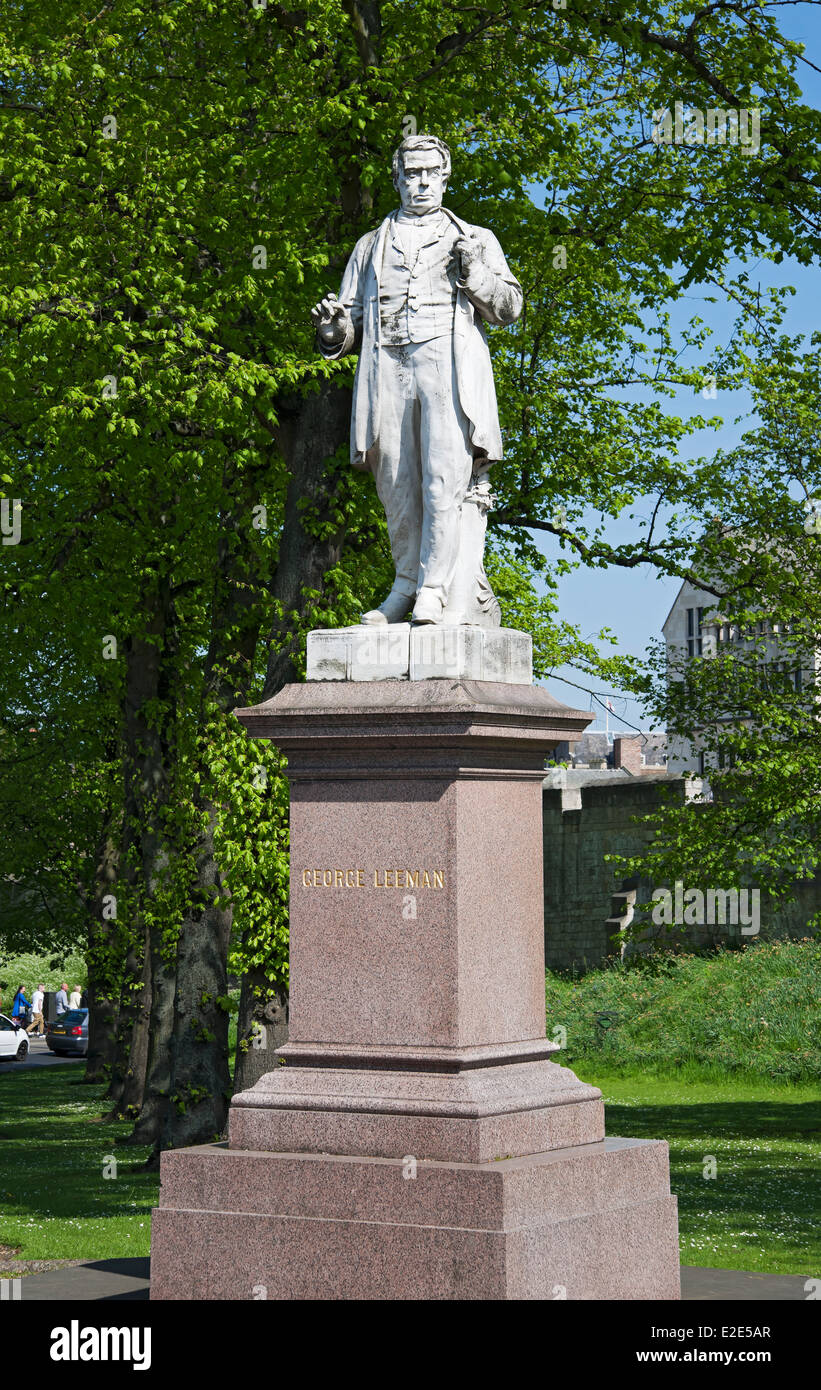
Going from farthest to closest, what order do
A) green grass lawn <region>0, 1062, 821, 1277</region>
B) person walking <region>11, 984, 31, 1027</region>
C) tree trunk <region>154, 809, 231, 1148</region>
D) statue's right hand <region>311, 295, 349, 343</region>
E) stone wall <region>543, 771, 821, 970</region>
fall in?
person walking <region>11, 984, 31, 1027</region>
stone wall <region>543, 771, 821, 970</region>
tree trunk <region>154, 809, 231, 1148</region>
green grass lawn <region>0, 1062, 821, 1277</region>
statue's right hand <region>311, 295, 349, 343</region>

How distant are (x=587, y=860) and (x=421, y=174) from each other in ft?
95.8

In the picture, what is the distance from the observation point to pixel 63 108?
1723 centimetres

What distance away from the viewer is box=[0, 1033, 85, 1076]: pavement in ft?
143

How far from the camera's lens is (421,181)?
927 cm

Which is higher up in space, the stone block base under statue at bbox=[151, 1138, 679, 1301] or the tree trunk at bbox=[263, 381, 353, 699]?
the tree trunk at bbox=[263, 381, 353, 699]

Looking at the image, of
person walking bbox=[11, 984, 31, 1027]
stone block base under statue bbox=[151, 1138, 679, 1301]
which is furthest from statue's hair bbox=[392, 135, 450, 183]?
person walking bbox=[11, 984, 31, 1027]

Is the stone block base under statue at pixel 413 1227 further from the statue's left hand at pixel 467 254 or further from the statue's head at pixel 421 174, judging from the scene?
the statue's head at pixel 421 174

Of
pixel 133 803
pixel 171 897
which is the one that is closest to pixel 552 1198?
pixel 171 897

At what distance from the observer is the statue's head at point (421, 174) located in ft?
30.3

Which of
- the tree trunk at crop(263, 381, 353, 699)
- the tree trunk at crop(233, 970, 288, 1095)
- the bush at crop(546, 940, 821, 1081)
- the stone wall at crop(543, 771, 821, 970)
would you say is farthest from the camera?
the stone wall at crop(543, 771, 821, 970)

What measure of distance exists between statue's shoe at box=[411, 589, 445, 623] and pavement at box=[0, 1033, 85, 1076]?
33912 millimetres

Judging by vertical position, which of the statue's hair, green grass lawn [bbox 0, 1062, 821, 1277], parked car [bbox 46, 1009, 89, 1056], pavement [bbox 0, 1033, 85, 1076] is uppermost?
the statue's hair

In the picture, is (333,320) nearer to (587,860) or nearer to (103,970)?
(103,970)

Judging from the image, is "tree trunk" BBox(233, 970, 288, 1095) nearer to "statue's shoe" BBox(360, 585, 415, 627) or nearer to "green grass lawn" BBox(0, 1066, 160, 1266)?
"green grass lawn" BBox(0, 1066, 160, 1266)
